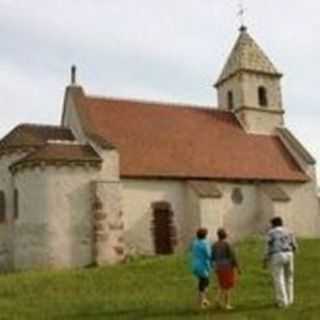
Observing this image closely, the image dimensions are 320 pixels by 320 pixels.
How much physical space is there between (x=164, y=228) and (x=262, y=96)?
13.3 metres

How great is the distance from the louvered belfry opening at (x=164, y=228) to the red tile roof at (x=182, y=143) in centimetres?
165

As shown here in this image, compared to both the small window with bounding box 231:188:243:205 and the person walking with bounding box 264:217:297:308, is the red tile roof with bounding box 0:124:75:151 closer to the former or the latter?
the small window with bounding box 231:188:243:205

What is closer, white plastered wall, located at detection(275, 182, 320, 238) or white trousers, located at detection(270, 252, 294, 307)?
white trousers, located at detection(270, 252, 294, 307)

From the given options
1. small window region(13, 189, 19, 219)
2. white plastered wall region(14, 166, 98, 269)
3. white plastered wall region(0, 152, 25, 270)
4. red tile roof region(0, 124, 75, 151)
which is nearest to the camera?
white plastered wall region(14, 166, 98, 269)

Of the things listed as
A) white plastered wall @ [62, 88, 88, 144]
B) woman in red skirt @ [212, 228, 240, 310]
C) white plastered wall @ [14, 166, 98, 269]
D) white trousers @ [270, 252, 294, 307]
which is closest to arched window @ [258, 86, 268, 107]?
white plastered wall @ [62, 88, 88, 144]

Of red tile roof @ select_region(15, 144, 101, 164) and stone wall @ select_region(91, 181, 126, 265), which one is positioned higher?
red tile roof @ select_region(15, 144, 101, 164)

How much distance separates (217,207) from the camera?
3634 cm

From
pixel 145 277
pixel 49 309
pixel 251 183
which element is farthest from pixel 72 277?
pixel 251 183

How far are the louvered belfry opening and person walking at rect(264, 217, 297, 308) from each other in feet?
65.5

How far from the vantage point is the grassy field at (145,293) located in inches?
647

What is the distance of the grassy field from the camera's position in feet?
53.9

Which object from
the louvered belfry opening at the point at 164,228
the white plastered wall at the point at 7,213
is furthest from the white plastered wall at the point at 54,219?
the louvered belfry opening at the point at 164,228

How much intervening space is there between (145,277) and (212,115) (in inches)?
770

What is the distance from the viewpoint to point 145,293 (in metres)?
21.5
